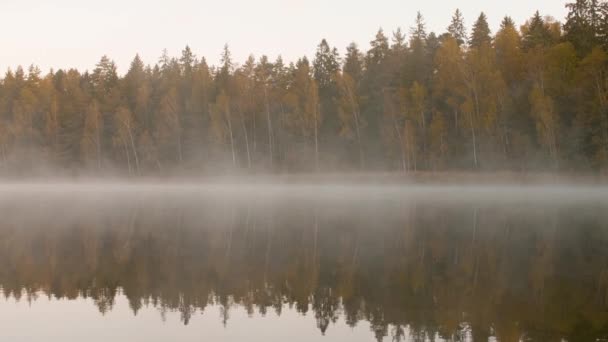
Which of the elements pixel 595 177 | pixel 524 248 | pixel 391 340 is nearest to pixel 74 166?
pixel 595 177

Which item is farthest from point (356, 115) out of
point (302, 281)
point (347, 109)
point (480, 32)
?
point (302, 281)

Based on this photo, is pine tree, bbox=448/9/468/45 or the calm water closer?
the calm water

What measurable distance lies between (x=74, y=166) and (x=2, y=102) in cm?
2003

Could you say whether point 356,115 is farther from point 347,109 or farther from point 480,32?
point 480,32

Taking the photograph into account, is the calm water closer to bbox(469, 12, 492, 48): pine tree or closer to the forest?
the forest

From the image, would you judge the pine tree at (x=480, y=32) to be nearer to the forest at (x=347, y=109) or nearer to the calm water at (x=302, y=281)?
the forest at (x=347, y=109)

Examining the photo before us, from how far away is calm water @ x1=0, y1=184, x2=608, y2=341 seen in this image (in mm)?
11398

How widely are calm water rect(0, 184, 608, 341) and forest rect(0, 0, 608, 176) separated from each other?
37145 mm

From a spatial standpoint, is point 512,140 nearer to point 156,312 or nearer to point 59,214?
point 59,214

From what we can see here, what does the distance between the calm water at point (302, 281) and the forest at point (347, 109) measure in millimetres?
37145

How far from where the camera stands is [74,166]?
3698 inches

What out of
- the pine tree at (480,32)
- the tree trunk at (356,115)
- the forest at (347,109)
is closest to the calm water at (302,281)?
the forest at (347,109)

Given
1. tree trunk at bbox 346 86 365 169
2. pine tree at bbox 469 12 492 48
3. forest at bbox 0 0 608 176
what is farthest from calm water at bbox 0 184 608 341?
pine tree at bbox 469 12 492 48

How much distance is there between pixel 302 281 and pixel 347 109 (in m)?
64.3
